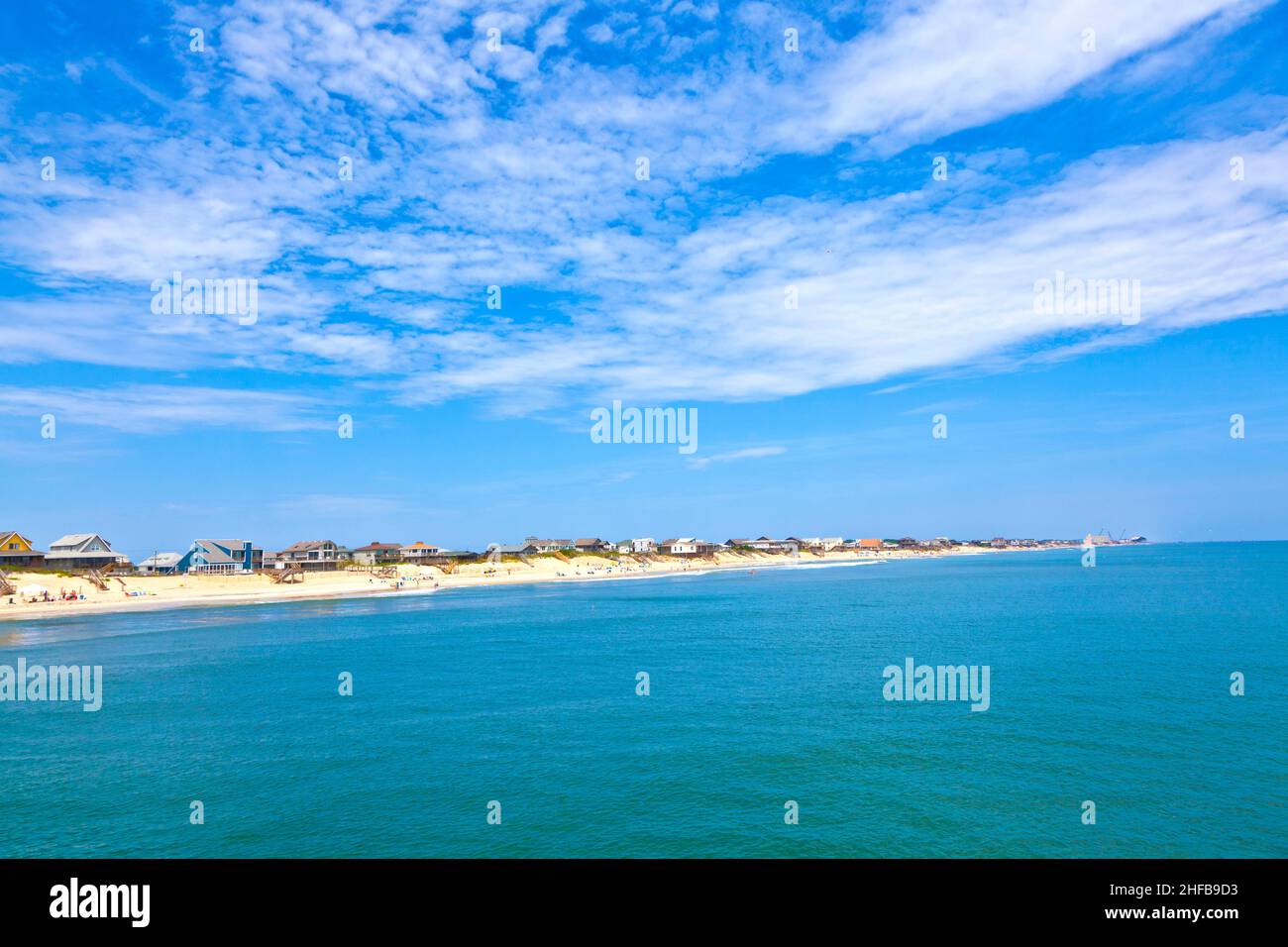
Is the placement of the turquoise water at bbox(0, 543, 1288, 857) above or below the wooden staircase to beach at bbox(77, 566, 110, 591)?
below

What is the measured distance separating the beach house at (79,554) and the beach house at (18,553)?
152 cm

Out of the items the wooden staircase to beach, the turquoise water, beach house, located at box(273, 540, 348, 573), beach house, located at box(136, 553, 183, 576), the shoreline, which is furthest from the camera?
beach house, located at box(273, 540, 348, 573)

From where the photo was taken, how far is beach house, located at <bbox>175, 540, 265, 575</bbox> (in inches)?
6083

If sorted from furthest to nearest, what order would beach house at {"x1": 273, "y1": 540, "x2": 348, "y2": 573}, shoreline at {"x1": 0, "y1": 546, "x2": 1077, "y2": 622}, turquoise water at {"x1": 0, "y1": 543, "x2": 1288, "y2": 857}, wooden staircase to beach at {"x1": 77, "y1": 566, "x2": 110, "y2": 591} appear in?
beach house at {"x1": 273, "y1": 540, "x2": 348, "y2": 573} < wooden staircase to beach at {"x1": 77, "y1": 566, "x2": 110, "y2": 591} < shoreline at {"x1": 0, "y1": 546, "x2": 1077, "y2": 622} < turquoise water at {"x1": 0, "y1": 543, "x2": 1288, "y2": 857}

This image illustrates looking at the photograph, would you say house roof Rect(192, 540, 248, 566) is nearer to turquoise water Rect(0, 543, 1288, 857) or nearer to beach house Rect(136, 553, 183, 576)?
beach house Rect(136, 553, 183, 576)

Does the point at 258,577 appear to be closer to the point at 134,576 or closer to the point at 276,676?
the point at 134,576

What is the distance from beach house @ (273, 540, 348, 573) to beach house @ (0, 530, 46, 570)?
4655cm

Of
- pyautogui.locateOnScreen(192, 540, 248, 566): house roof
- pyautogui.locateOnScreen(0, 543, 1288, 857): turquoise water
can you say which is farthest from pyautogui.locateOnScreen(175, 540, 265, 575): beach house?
pyautogui.locateOnScreen(0, 543, 1288, 857): turquoise water

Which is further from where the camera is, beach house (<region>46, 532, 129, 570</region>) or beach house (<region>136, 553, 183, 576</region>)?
beach house (<region>136, 553, 183, 576</region>)

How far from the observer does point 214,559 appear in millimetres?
155875

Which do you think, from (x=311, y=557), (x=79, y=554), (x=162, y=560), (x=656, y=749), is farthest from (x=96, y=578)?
(x=656, y=749)

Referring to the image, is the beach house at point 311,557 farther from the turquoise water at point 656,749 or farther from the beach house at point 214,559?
the turquoise water at point 656,749

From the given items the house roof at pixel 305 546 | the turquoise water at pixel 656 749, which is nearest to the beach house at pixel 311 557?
the house roof at pixel 305 546
